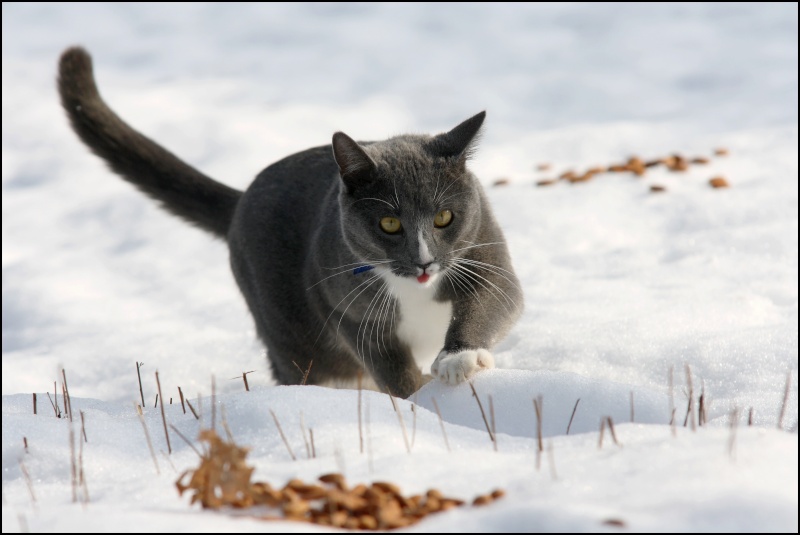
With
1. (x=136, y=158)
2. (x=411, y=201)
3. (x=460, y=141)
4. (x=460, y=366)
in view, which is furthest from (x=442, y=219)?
(x=136, y=158)

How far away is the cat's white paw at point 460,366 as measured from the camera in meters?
2.73

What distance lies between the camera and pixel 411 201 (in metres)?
2.98

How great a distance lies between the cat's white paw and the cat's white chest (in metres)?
0.30

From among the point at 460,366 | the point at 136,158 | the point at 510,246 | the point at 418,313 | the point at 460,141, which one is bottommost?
the point at 460,366

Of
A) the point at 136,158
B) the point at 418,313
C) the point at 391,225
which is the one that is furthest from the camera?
the point at 136,158

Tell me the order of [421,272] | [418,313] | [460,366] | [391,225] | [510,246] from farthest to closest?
[510,246] < [418,313] < [391,225] < [421,272] < [460,366]

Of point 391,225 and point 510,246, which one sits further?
point 510,246

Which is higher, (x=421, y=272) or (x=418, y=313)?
(x=421, y=272)

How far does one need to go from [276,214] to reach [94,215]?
2899 mm

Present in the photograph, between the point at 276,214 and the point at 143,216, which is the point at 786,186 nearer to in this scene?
the point at 276,214

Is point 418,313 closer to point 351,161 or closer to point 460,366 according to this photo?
point 460,366

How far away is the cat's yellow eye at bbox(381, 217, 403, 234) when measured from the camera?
3.00m

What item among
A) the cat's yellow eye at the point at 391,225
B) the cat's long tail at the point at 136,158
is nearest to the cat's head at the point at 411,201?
the cat's yellow eye at the point at 391,225

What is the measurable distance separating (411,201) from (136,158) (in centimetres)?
157
